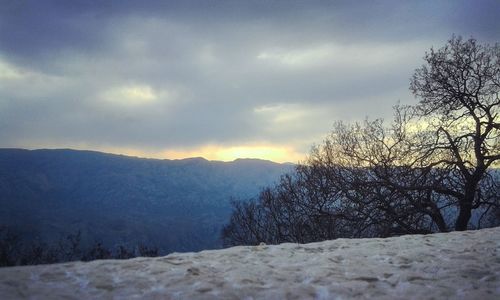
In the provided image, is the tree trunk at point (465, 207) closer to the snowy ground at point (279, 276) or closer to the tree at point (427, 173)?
the tree at point (427, 173)

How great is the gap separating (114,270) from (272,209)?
1152 inches

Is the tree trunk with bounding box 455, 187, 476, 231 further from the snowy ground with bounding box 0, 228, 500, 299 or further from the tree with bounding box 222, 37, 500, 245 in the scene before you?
the snowy ground with bounding box 0, 228, 500, 299

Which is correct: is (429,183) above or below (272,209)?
above

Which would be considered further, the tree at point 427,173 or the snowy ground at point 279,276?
the tree at point 427,173

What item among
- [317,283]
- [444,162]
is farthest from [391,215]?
[317,283]

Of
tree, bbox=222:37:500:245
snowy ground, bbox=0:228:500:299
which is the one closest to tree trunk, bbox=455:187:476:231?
tree, bbox=222:37:500:245

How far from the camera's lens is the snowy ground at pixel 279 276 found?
15.8ft

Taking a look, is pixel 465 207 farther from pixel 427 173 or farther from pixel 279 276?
pixel 279 276

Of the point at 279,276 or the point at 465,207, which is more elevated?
the point at 465,207

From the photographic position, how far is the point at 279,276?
5594 millimetres

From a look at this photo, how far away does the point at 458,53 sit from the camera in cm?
1705

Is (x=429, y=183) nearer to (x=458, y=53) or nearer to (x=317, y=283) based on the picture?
(x=458, y=53)

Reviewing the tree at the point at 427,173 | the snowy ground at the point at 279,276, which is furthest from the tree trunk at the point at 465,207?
the snowy ground at the point at 279,276

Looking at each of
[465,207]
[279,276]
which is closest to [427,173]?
[465,207]
